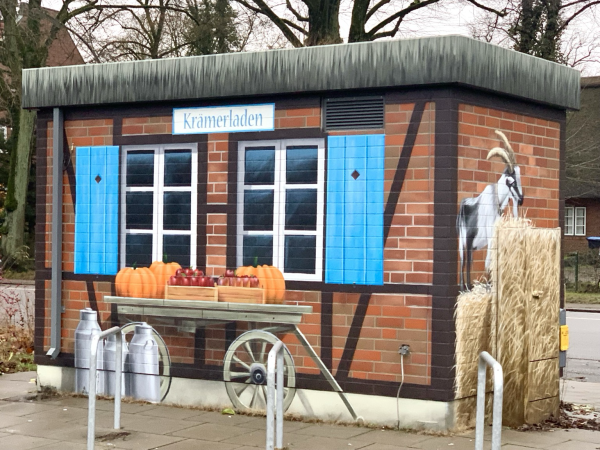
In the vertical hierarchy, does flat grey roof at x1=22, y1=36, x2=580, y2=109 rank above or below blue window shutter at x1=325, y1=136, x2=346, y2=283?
above

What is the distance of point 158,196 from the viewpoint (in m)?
9.83

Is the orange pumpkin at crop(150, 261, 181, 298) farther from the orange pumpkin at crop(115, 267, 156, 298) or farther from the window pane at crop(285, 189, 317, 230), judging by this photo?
the window pane at crop(285, 189, 317, 230)

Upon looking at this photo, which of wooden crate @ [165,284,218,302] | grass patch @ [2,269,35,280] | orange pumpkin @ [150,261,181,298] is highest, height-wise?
orange pumpkin @ [150,261,181,298]

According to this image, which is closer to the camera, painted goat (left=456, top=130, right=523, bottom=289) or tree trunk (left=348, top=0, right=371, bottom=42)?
painted goat (left=456, top=130, right=523, bottom=289)

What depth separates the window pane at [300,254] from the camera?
905cm

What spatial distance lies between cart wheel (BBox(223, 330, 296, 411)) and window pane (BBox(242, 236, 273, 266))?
680 mm

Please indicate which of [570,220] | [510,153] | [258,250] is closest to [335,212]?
[258,250]

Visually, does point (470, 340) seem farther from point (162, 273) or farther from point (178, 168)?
point (178, 168)

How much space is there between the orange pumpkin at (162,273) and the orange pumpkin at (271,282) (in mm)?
941

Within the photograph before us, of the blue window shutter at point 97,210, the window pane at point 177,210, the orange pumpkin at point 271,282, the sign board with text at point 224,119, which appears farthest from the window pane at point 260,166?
the blue window shutter at point 97,210

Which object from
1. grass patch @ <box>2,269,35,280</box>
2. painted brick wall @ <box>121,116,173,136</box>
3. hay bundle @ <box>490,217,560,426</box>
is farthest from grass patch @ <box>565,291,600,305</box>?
A: grass patch @ <box>2,269,35,280</box>

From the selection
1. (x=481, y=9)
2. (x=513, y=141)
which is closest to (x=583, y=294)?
(x=481, y=9)

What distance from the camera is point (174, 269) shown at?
31.8ft

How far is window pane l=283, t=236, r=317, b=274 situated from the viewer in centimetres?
905
